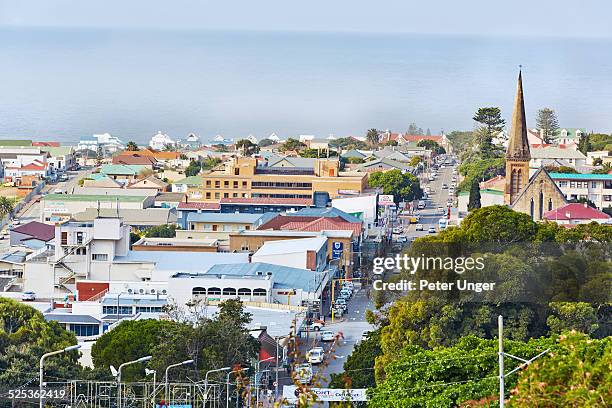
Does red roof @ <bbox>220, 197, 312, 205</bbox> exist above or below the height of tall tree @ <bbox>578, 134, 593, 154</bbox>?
below

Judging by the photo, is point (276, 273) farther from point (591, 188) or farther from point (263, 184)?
point (591, 188)

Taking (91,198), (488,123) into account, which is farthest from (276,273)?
(488,123)

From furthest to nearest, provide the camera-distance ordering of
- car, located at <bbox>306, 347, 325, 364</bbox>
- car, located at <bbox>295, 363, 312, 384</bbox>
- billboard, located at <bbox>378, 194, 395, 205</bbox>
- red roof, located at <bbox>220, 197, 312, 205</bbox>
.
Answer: billboard, located at <bbox>378, 194, 395, 205</bbox> → red roof, located at <bbox>220, 197, 312, 205</bbox> → car, located at <bbox>306, 347, 325, 364</bbox> → car, located at <bbox>295, 363, 312, 384</bbox>

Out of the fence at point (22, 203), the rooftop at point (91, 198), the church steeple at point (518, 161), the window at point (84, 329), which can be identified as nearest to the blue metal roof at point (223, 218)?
the church steeple at point (518, 161)

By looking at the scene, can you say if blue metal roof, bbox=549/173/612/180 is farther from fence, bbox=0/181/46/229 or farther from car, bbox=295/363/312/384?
car, bbox=295/363/312/384

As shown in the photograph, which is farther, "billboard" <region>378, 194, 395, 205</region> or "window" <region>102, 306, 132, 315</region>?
"billboard" <region>378, 194, 395, 205</region>

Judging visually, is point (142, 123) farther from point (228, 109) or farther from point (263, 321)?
point (263, 321)

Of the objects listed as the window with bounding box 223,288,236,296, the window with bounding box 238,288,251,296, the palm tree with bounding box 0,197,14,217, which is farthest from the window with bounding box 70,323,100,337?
the palm tree with bounding box 0,197,14,217

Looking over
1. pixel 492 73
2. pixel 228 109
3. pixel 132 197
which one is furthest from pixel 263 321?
pixel 492 73

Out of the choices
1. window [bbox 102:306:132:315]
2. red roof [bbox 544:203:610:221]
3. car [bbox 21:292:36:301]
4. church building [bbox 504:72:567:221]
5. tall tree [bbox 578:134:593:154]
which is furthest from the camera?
tall tree [bbox 578:134:593:154]
